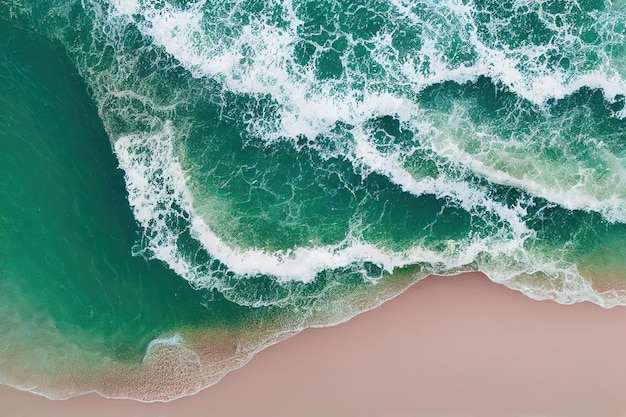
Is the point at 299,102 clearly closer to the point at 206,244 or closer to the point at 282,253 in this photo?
the point at 282,253

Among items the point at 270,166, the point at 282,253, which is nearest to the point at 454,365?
the point at 282,253

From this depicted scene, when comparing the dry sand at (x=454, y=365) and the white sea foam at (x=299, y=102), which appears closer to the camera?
the dry sand at (x=454, y=365)

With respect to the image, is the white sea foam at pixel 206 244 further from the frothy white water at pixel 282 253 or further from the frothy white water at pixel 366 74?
the frothy white water at pixel 366 74

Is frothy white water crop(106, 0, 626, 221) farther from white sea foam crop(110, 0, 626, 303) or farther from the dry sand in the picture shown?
the dry sand

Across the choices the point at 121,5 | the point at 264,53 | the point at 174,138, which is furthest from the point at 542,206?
the point at 121,5

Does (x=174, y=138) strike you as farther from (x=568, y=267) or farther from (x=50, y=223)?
(x=568, y=267)

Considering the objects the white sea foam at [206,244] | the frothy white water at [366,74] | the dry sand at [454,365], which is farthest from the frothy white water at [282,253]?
the frothy white water at [366,74]
